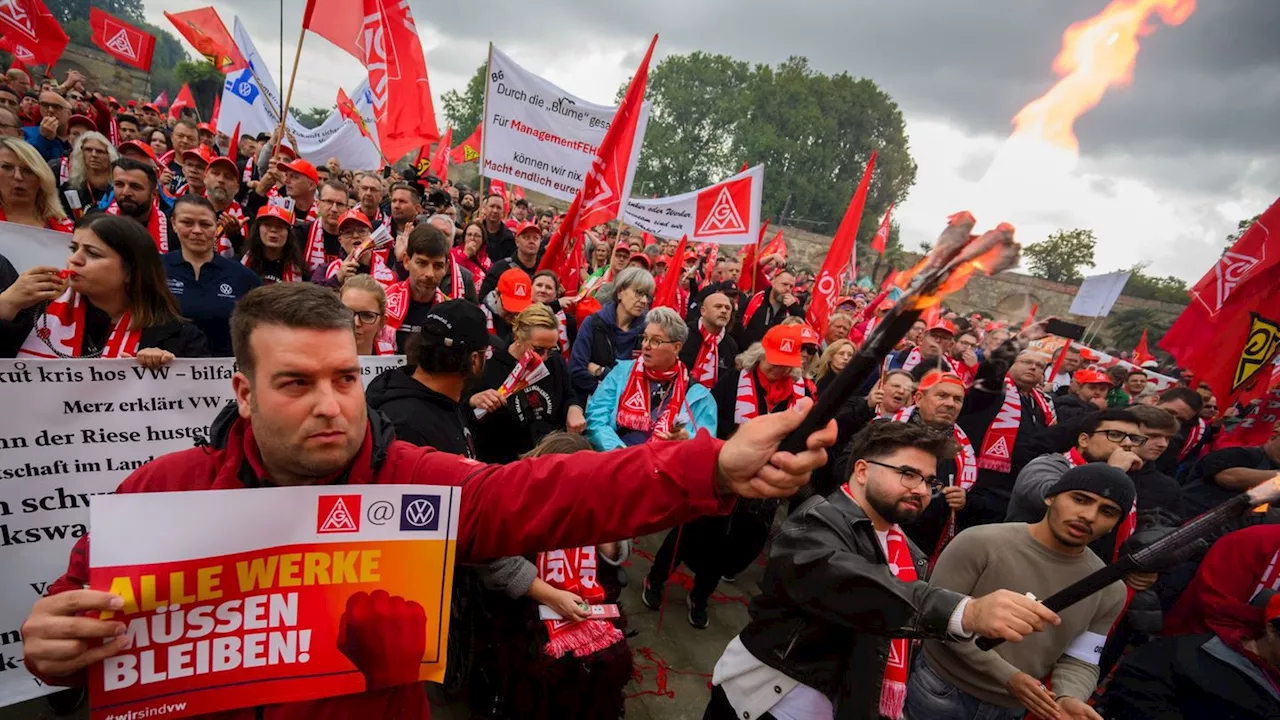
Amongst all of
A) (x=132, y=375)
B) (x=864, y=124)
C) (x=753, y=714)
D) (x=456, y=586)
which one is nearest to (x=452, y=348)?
(x=456, y=586)

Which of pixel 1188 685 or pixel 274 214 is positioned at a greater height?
pixel 274 214

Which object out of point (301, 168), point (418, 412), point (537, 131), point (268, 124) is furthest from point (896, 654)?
point (268, 124)

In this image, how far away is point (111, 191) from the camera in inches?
214

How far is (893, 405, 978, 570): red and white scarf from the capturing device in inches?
174

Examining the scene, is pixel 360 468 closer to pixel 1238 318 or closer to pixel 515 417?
pixel 515 417

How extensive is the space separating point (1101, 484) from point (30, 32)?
14323 mm

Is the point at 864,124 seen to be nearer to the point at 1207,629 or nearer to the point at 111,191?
the point at 1207,629

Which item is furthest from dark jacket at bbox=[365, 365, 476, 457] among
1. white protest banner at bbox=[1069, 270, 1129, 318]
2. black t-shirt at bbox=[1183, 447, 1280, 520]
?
white protest banner at bbox=[1069, 270, 1129, 318]

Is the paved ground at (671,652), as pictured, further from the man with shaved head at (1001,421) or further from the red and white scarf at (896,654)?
the man with shaved head at (1001,421)

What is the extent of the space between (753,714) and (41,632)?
2.33 m

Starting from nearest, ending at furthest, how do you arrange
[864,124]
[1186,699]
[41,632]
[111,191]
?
1. [41,632]
2. [1186,699]
3. [111,191]
4. [864,124]

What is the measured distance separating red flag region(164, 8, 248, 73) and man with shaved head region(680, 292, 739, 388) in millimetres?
11020

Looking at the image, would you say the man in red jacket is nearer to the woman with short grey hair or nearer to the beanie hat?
the beanie hat

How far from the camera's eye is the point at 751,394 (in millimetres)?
5059
